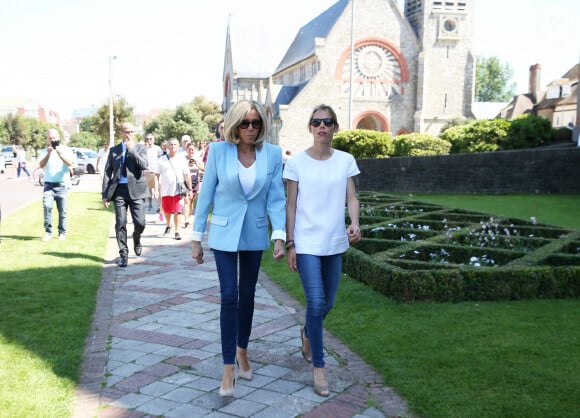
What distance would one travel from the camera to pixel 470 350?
446cm

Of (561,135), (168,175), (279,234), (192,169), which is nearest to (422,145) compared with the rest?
(561,135)

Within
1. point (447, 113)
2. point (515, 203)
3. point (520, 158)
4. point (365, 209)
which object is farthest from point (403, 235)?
point (447, 113)

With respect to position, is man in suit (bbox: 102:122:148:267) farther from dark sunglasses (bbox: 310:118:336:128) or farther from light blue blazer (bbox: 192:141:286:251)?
dark sunglasses (bbox: 310:118:336:128)

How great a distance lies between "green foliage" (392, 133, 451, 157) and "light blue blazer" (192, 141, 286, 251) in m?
20.9

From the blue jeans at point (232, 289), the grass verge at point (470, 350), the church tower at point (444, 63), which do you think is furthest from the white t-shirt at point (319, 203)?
the church tower at point (444, 63)

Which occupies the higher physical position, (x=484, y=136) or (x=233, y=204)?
(x=484, y=136)

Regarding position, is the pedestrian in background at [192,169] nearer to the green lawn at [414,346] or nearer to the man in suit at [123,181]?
the man in suit at [123,181]

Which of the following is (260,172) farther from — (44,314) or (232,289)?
(44,314)

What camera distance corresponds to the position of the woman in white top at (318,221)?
3.84m

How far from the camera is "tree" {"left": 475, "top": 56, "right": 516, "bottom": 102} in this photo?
95.1 metres

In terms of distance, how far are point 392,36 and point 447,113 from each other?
7.43 metres

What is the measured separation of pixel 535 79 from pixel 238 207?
76.6m

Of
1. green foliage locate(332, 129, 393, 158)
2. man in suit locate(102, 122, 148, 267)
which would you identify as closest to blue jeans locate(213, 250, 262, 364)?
man in suit locate(102, 122, 148, 267)

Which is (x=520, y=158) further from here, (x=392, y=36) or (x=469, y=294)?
(x=392, y=36)
